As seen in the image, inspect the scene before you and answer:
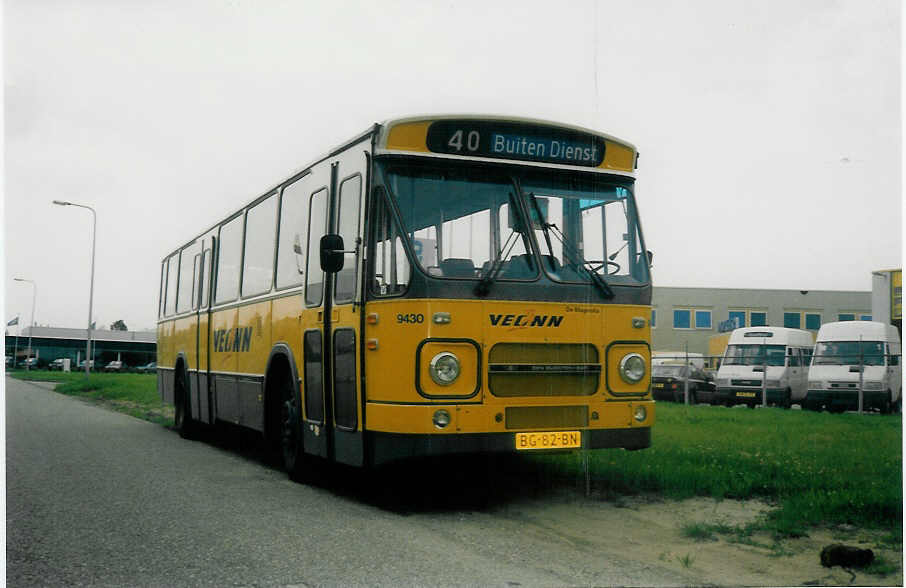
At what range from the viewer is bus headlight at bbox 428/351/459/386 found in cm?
721

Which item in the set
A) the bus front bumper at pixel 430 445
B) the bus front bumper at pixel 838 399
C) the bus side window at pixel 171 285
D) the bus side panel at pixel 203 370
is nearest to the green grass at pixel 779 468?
the bus front bumper at pixel 838 399

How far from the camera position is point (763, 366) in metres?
22.0

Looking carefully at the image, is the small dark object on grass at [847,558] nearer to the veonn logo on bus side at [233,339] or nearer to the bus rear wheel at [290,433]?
the bus rear wheel at [290,433]

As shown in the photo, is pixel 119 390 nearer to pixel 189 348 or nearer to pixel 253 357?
pixel 189 348

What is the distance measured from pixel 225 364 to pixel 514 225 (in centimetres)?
573

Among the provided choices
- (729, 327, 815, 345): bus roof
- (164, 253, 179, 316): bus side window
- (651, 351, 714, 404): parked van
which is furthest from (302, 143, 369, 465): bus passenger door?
(729, 327, 815, 345): bus roof

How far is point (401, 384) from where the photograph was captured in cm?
723

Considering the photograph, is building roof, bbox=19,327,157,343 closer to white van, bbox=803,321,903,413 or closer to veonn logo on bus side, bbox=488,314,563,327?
veonn logo on bus side, bbox=488,314,563,327

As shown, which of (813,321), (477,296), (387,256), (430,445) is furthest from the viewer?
(813,321)

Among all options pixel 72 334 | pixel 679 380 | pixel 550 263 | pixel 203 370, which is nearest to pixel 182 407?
pixel 203 370

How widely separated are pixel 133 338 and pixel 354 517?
41.9 feet

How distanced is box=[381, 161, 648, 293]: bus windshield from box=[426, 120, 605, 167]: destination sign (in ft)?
0.43

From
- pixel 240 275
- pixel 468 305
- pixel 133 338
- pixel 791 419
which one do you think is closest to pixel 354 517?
pixel 468 305

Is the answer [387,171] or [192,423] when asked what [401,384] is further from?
[192,423]
